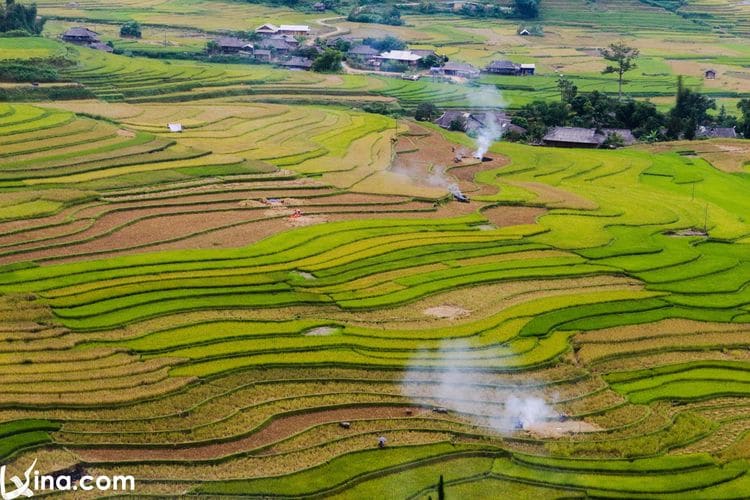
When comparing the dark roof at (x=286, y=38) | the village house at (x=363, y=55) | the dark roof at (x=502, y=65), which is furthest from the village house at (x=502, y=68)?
the dark roof at (x=286, y=38)

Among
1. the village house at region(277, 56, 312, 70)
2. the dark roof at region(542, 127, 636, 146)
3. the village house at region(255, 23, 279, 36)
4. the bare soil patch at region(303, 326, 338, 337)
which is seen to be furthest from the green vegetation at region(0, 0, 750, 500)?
the village house at region(255, 23, 279, 36)

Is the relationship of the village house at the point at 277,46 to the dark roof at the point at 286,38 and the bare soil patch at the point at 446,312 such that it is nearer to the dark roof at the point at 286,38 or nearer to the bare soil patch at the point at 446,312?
the dark roof at the point at 286,38

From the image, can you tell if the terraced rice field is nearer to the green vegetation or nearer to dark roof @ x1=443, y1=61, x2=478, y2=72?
the green vegetation

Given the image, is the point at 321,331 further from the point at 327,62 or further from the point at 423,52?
A: the point at 423,52

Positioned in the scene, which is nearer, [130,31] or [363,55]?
[130,31]
